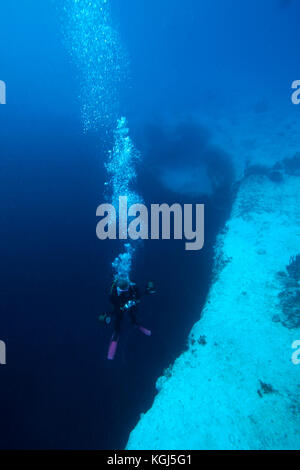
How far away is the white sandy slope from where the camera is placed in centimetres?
725

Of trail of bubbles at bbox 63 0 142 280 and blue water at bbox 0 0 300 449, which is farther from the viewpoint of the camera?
trail of bubbles at bbox 63 0 142 280

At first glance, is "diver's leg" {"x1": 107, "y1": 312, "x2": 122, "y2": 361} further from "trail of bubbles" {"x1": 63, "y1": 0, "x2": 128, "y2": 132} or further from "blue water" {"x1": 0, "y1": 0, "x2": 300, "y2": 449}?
"trail of bubbles" {"x1": 63, "y1": 0, "x2": 128, "y2": 132}

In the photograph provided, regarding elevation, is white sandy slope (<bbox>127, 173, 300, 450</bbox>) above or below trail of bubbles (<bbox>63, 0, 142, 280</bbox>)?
below

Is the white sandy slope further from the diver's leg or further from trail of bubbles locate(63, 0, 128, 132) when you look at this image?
trail of bubbles locate(63, 0, 128, 132)

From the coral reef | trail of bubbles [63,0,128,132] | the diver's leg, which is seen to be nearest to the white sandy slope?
the coral reef

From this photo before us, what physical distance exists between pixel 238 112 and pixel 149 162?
17.2 metres

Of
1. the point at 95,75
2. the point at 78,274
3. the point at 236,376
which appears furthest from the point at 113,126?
the point at 95,75

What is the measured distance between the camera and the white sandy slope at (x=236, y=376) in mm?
7254

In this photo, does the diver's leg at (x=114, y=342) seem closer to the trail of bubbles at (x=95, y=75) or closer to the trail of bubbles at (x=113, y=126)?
the trail of bubbles at (x=113, y=126)

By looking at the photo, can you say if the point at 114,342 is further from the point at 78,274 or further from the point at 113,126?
the point at 113,126

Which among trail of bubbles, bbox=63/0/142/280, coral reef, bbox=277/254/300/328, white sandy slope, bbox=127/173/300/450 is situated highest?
trail of bubbles, bbox=63/0/142/280

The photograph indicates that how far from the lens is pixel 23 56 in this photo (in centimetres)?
5375

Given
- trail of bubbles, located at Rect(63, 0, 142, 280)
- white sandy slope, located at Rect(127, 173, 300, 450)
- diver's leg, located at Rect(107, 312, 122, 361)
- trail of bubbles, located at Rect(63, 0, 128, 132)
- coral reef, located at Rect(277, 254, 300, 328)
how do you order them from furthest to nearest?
trail of bubbles, located at Rect(63, 0, 128, 132) → trail of bubbles, located at Rect(63, 0, 142, 280) → coral reef, located at Rect(277, 254, 300, 328) → diver's leg, located at Rect(107, 312, 122, 361) → white sandy slope, located at Rect(127, 173, 300, 450)

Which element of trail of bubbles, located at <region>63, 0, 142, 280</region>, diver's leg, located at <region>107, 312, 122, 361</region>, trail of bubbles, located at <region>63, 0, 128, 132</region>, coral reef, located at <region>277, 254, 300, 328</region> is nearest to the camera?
diver's leg, located at <region>107, 312, 122, 361</region>
